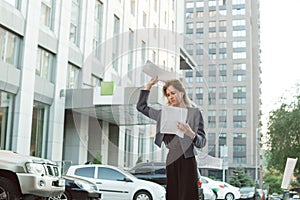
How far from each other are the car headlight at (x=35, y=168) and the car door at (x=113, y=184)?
483 cm

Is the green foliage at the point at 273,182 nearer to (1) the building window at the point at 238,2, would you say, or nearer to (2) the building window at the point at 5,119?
(1) the building window at the point at 238,2

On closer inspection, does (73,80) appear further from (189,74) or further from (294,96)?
(189,74)

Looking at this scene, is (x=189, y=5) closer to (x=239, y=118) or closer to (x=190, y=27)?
(x=190, y=27)

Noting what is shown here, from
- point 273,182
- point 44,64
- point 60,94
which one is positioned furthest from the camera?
point 273,182

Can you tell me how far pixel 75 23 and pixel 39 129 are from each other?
5378 millimetres

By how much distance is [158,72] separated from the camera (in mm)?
3047

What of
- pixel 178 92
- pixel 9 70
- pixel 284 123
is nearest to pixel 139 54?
pixel 178 92

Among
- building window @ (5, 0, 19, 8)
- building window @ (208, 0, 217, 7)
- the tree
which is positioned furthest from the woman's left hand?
building window @ (208, 0, 217, 7)

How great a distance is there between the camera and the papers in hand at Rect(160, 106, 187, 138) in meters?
2.71

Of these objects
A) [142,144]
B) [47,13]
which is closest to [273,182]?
[47,13]

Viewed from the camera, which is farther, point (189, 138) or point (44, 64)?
point (44, 64)

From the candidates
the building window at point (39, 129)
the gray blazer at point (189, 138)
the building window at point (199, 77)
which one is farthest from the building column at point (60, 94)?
the gray blazer at point (189, 138)

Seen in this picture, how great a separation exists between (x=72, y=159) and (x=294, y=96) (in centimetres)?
1605

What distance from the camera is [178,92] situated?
2730 millimetres
